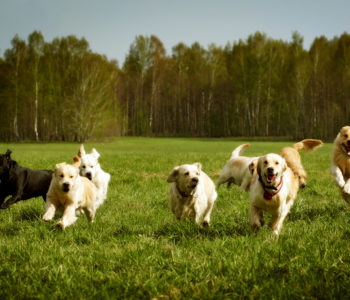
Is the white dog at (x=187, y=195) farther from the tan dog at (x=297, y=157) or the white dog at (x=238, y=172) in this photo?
the white dog at (x=238, y=172)

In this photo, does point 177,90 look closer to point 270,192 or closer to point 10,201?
point 10,201

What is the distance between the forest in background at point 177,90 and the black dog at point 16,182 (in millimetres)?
34168

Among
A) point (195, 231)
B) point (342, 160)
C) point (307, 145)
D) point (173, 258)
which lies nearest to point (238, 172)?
point (307, 145)

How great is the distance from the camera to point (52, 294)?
2.71 m

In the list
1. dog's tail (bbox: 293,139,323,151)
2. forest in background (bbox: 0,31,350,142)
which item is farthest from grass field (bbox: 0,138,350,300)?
forest in background (bbox: 0,31,350,142)

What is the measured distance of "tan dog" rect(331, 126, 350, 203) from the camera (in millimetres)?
5941

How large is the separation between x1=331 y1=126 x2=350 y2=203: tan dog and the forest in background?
1413 inches

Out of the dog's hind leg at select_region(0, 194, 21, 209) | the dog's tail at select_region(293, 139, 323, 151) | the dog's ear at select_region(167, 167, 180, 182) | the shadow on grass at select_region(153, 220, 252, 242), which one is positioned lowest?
the shadow on grass at select_region(153, 220, 252, 242)

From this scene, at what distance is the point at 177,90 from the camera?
5603cm

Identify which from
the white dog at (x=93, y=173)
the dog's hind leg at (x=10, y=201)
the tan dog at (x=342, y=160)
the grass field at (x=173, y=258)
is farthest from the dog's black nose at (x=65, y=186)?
the tan dog at (x=342, y=160)

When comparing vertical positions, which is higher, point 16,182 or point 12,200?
point 16,182

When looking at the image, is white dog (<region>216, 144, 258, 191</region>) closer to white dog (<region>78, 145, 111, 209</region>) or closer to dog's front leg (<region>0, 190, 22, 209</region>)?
white dog (<region>78, 145, 111, 209</region>)

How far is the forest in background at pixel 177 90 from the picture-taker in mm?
42062

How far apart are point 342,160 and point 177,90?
167 feet
